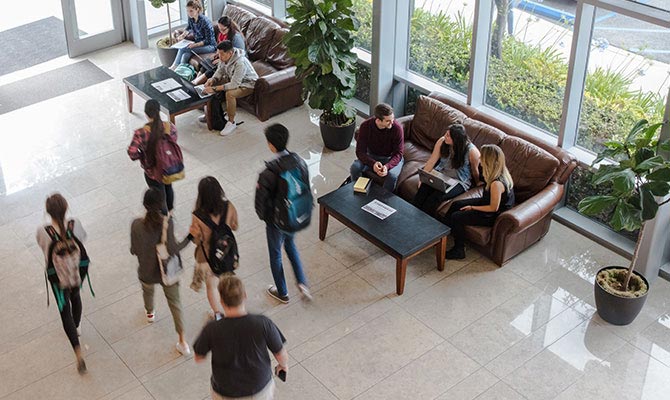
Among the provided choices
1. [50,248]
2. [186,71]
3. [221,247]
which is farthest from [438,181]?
[186,71]

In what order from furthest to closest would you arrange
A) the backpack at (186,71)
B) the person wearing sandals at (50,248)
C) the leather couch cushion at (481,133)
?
1. the backpack at (186,71)
2. the leather couch cushion at (481,133)
3. the person wearing sandals at (50,248)

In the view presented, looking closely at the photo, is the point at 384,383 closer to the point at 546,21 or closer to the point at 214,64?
the point at 546,21

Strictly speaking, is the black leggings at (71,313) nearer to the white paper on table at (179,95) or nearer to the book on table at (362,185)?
the book on table at (362,185)

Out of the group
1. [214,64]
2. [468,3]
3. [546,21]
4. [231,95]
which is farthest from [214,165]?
[546,21]

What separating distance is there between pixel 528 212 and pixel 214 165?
380 cm

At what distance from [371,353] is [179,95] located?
470 cm

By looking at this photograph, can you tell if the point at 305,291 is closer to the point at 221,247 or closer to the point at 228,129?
the point at 221,247

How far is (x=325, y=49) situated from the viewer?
9.22 metres

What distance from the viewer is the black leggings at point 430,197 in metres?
8.16

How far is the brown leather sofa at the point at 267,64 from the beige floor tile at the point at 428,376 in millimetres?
4598

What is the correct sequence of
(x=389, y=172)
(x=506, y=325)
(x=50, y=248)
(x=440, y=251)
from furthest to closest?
(x=389, y=172) < (x=440, y=251) < (x=506, y=325) < (x=50, y=248)

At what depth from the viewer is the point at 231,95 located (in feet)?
34.0

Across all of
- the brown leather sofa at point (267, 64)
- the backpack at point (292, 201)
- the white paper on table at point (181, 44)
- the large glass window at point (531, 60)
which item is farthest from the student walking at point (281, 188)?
the white paper on table at point (181, 44)

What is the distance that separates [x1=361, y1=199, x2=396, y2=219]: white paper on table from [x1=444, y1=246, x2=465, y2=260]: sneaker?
718mm
